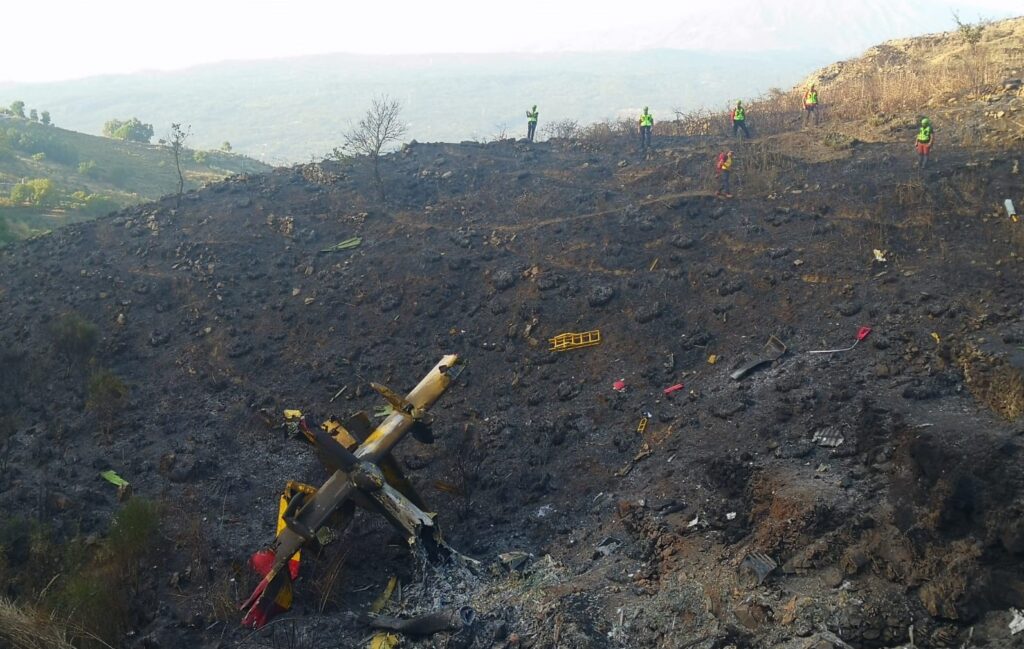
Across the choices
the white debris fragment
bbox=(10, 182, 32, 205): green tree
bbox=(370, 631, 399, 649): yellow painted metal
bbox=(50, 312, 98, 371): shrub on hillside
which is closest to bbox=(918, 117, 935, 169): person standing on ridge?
the white debris fragment

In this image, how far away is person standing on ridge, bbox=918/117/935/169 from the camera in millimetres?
18094

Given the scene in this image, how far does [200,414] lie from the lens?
15.1 metres

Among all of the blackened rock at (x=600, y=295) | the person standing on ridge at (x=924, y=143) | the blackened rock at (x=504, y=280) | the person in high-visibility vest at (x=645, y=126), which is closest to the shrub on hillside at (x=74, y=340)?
the blackened rock at (x=504, y=280)

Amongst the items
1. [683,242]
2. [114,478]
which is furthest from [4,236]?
[683,242]

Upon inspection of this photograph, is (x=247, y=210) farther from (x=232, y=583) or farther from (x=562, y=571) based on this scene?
(x=562, y=571)

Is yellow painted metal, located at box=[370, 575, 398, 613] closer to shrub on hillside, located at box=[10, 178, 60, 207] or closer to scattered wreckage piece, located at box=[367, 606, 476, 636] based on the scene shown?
scattered wreckage piece, located at box=[367, 606, 476, 636]

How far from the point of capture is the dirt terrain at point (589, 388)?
8.17 meters

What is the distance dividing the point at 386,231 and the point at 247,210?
562cm

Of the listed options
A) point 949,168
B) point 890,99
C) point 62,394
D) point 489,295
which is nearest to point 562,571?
point 489,295

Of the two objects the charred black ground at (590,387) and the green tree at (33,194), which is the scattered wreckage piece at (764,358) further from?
the green tree at (33,194)

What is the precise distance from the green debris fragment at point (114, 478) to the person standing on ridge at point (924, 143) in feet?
64.4

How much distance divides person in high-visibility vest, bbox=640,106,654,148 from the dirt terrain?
1021 millimetres

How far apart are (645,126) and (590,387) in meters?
13.6

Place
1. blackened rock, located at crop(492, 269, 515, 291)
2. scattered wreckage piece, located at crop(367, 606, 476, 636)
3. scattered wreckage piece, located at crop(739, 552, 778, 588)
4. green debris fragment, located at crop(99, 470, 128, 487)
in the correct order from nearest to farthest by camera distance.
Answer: scattered wreckage piece, located at crop(739, 552, 778, 588) < scattered wreckage piece, located at crop(367, 606, 476, 636) < green debris fragment, located at crop(99, 470, 128, 487) < blackened rock, located at crop(492, 269, 515, 291)
